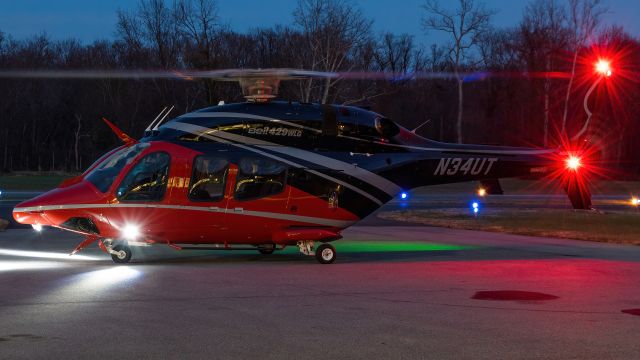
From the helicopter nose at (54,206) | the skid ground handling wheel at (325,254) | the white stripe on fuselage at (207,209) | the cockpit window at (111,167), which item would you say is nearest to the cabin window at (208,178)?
the white stripe on fuselage at (207,209)

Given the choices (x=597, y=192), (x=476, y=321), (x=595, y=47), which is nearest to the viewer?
(x=476, y=321)

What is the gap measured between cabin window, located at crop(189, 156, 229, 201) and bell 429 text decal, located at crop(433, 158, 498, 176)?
13.6 ft

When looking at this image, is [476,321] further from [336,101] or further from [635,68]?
[635,68]

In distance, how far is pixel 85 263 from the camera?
14883 millimetres

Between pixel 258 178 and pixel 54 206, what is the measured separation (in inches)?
137

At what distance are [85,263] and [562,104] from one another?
159ft

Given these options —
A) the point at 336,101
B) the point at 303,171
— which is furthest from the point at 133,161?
the point at 336,101

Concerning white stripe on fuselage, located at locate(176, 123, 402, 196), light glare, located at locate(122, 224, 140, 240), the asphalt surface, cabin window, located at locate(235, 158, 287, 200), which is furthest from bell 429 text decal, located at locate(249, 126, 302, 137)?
light glare, located at locate(122, 224, 140, 240)

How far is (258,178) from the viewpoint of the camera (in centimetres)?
1517

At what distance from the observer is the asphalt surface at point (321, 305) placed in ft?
26.7

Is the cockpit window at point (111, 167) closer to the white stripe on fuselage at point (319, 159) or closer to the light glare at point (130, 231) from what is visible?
the light glare at point (130, 231)

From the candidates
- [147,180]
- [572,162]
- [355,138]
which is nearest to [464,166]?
[355,138]

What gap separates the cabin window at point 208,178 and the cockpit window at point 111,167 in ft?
3.25

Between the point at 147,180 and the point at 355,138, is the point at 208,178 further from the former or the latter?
the point at 355,138
